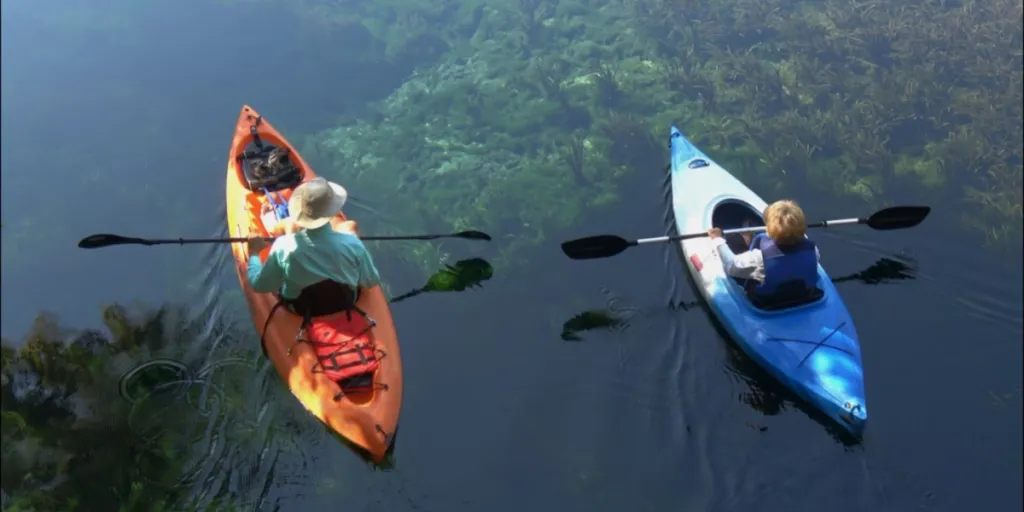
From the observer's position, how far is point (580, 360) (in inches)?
249

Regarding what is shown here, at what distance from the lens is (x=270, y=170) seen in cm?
718

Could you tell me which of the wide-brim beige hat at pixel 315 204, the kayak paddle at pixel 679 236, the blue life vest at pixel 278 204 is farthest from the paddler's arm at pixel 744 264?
the blue life vest at pixel 278 204

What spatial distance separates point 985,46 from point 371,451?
730 centimetres

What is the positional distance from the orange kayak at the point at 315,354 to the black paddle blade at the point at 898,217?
3.69m

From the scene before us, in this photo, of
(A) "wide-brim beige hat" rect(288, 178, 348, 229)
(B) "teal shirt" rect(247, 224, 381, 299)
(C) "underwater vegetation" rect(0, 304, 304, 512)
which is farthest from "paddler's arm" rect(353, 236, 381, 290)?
(C) "underwater vegetation" rect(0, 304, 304, 512)

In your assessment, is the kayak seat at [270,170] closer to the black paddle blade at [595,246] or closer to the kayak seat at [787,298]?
the black paddle blade at [595,246]

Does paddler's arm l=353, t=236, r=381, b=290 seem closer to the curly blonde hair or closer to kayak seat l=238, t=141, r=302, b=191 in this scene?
kayak seat l=238, t=141, r=302, b=191

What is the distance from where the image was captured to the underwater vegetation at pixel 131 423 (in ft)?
18.0

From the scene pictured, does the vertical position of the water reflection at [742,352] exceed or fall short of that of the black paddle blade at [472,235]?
it falls short

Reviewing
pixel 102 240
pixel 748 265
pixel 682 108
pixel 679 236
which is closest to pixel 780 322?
pixel 748 265

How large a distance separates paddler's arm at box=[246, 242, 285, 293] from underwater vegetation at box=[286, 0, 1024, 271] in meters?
1.55

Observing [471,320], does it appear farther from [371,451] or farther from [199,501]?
[199,501]

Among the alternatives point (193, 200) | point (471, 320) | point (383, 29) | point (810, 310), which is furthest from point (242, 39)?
point (810, 310)

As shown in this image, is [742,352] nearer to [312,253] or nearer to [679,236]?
[679,236]
